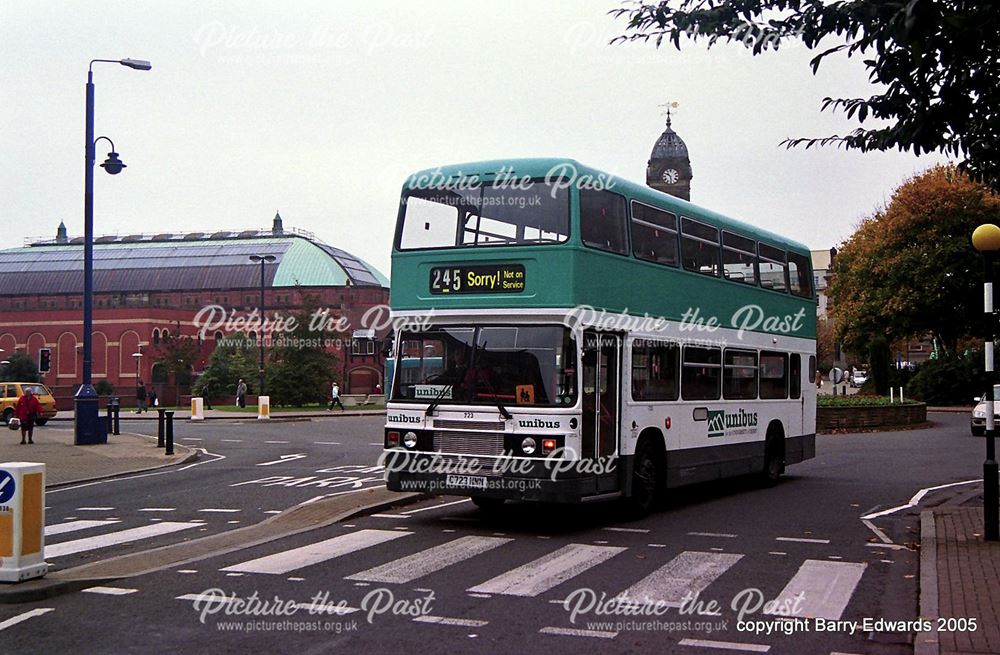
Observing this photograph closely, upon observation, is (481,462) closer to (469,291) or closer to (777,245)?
(469,291)

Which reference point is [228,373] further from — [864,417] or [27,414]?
[864,417]

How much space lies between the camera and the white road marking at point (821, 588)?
28.4ft

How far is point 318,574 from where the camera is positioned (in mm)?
9789

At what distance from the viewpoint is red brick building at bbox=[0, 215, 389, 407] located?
309 feet

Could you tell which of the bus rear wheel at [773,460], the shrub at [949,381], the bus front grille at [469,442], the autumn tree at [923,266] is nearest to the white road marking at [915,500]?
the bus rear wheel at [773,460]

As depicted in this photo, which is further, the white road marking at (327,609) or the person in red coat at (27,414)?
the person in red coat at (27,414)

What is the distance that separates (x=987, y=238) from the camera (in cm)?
1159

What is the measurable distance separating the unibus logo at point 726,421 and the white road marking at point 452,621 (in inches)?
342

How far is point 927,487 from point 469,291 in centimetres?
1018

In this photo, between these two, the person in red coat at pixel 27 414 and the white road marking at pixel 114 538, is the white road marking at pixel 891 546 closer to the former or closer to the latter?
the white road marking at pixel 114 538

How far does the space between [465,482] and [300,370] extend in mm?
47438

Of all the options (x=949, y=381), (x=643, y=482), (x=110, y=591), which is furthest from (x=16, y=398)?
(x=949, y=381)

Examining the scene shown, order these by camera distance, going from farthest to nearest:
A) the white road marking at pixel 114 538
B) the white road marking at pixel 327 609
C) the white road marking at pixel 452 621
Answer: the white road marking at pixel 114 538, the white road marking at pixel 327 609, the white road marking at pixel 452 621

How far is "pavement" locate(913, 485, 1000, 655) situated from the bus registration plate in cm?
485
